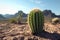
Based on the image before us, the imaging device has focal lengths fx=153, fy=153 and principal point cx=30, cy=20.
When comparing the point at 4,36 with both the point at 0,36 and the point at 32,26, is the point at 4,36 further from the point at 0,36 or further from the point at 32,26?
the point at 32,26

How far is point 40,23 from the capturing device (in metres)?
8.67

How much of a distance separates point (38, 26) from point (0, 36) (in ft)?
7.25

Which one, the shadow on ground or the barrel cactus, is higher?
the barrel cactus

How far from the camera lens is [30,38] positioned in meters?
8.06

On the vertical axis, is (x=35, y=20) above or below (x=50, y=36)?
above

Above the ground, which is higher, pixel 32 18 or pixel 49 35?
pixel 32 18

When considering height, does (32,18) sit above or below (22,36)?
above

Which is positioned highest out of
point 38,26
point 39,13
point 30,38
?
point 39,13

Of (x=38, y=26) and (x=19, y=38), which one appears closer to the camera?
(x=19, y=38)

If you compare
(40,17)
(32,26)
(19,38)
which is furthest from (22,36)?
(40,17)

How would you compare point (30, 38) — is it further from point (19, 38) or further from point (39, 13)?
point (39, 13)

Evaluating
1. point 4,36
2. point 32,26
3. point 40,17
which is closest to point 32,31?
point 32,26

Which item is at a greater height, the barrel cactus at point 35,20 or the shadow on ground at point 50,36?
the barrel cactus at point 35,20

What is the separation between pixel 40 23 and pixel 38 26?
0.20m
